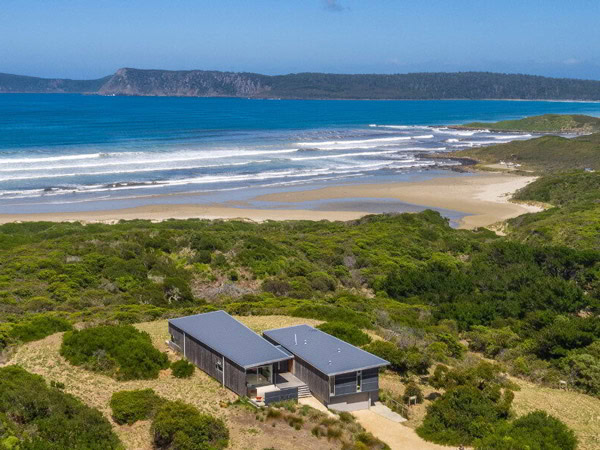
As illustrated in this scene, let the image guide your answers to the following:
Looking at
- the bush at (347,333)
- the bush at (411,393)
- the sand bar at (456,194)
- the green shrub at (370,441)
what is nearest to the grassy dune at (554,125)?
the sand bar at (456,194)

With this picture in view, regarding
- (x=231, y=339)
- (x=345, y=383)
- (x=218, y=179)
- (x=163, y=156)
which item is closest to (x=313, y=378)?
(x=345, y=383)

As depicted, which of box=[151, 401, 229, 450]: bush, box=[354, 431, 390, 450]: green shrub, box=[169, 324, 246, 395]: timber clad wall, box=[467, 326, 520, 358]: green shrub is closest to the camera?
box=[151, 401, 229, 450]: bush

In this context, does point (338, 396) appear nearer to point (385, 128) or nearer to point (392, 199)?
point (392, 199)

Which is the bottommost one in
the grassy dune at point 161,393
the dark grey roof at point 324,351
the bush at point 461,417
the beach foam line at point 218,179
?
the beach foam line at point 218,179

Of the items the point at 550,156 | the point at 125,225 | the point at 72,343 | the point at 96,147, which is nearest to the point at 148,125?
the point at 96,147

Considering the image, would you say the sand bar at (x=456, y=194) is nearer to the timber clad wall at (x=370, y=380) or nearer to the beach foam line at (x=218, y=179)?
the beach foam line at (x=218, y=179)

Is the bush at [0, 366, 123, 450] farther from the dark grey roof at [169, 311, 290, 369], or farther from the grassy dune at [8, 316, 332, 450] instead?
the dark grey roof at [169, 311, 290, 369]

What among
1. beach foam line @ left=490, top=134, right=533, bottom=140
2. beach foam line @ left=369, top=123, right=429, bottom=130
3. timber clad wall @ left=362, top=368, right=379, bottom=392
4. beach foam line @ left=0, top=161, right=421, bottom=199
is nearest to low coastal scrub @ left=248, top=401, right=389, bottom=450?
timber clad wall @ left=362, top=368, right=379, bottom=392
